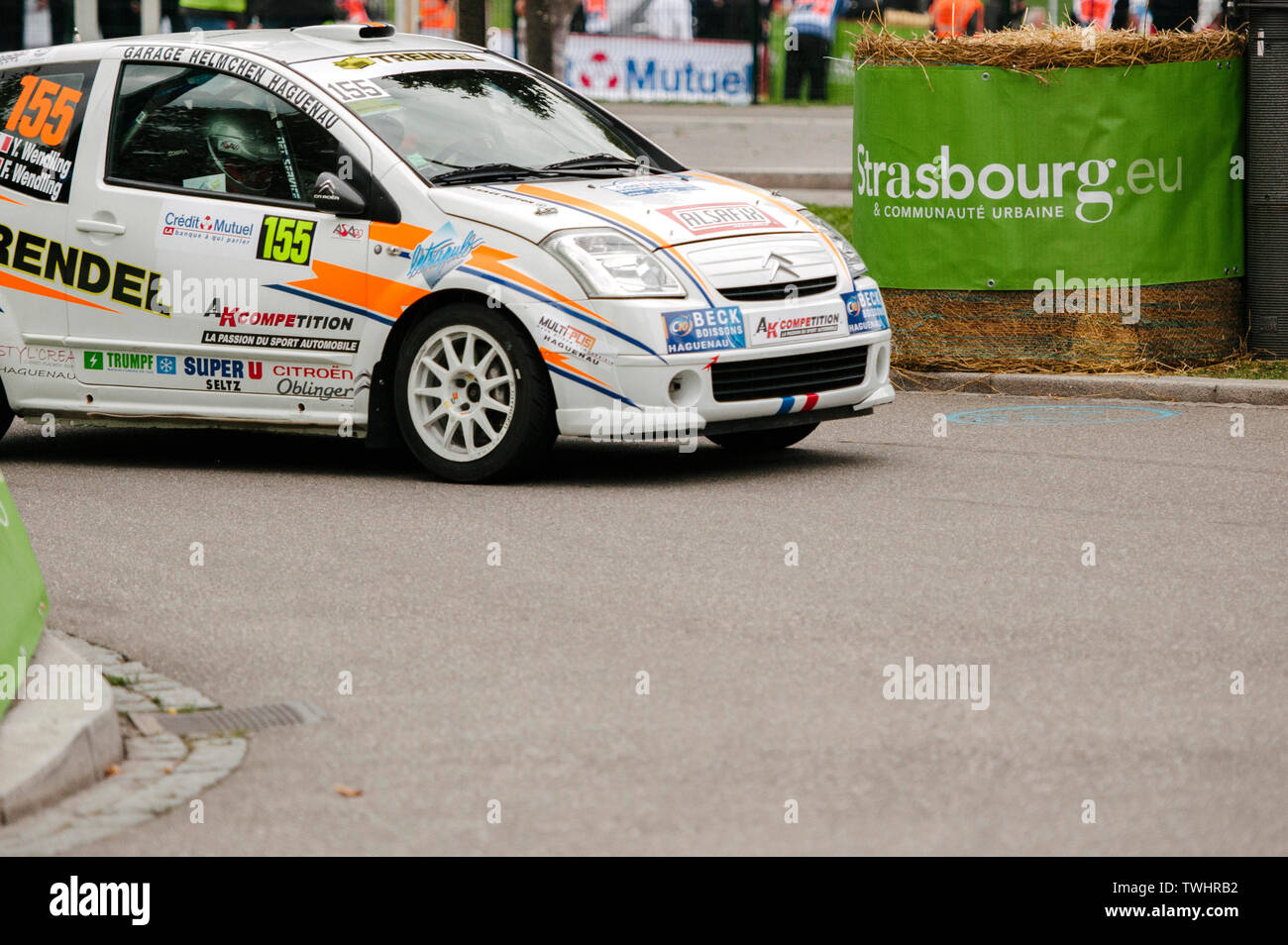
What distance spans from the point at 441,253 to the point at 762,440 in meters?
1.91

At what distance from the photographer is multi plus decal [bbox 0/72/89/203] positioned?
9633 millimetres

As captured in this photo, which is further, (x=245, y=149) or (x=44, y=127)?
(x=44, y=127)

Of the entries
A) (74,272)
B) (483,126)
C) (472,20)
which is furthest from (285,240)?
(472,20)

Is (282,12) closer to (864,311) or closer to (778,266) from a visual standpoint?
(864,311)

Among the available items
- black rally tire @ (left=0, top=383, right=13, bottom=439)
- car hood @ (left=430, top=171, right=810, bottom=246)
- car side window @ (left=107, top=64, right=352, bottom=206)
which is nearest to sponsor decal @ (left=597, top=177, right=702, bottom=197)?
car hood @ (left=430, top=171, right=810, bottom=246)

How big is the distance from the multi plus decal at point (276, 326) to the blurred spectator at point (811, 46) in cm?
2267

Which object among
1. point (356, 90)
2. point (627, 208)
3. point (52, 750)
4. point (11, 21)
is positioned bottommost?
point (52, 750)

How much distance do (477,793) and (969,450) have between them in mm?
5206

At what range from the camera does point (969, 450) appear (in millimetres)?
9656

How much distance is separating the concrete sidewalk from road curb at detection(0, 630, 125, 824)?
47.5 ft

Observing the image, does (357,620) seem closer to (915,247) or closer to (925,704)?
(925,704)

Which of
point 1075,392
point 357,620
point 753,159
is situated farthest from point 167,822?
point 753,159

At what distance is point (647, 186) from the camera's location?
9133mm

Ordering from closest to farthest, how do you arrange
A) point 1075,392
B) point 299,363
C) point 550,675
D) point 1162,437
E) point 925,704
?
point 925,704 → point 550,675 → point 299,363 → point 1162,437 → point 1075,392
